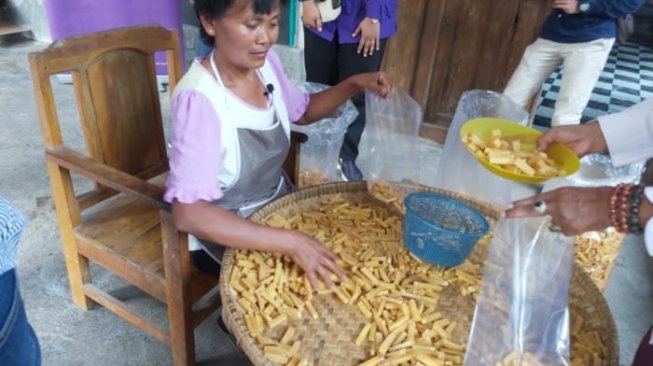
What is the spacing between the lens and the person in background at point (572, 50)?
2.17 metres

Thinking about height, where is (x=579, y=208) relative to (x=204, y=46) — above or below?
above

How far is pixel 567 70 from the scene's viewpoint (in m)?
2.40

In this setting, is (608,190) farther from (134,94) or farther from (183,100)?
(134,94)

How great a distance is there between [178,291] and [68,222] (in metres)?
0.46

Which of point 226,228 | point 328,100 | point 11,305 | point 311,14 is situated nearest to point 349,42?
point 311,14

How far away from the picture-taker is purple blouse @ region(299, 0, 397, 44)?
2.24m

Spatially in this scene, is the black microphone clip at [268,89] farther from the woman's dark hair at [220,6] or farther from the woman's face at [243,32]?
the woman's dark hair at [220,6]

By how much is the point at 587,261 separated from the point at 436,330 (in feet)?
3.84

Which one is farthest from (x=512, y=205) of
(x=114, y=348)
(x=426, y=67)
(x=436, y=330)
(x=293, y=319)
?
(x=426, y=67)

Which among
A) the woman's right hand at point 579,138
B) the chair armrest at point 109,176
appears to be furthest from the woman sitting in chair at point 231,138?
the woman's right hand at point 579,138

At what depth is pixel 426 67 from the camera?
3.04 metres

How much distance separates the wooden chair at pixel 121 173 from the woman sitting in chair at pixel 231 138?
0.42 ft

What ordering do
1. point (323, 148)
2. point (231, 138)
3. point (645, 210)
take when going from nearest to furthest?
point (645, 210)
point (231, 138)
point (323, 148)

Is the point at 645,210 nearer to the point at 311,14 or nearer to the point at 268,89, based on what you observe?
the point at 268,89
